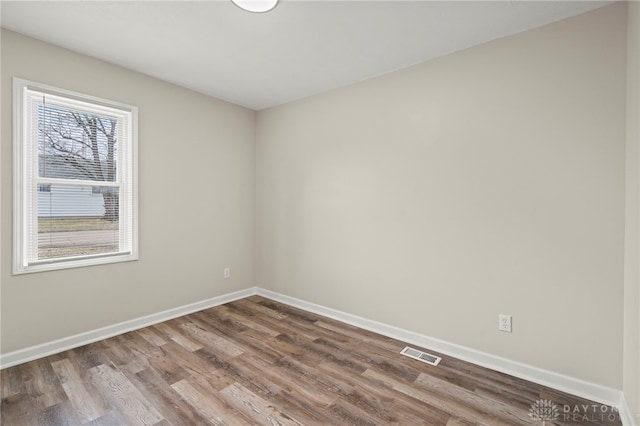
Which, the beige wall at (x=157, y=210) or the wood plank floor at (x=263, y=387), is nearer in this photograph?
the wood plank floor at (x=263, y=387)

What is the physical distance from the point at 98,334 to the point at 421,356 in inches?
115

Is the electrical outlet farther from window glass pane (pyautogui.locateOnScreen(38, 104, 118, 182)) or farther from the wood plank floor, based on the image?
window glass pane (pyautogui.locateOnScreen(38, 104, 118, 182))

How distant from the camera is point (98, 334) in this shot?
9.05 feet

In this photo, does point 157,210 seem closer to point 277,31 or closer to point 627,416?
point 277,31

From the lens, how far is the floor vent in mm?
2423

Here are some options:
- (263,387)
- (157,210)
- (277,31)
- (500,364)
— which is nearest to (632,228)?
(500,364)

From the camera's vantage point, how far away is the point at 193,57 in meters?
2.67

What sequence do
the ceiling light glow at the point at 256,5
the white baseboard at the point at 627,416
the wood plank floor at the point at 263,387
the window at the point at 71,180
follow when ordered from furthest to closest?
1. the window at the point at 71,180
2. the ceiling light glow at the point at 256,5
3. the wood plank floor at the point at 263,387
4. the white baseboard at the point at 627,416

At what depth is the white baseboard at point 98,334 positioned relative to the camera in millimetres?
2336

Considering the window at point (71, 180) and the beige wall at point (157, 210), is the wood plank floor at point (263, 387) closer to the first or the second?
the beige wall at point (157, 210)

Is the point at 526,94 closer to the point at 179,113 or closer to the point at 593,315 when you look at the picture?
the point at 593,315

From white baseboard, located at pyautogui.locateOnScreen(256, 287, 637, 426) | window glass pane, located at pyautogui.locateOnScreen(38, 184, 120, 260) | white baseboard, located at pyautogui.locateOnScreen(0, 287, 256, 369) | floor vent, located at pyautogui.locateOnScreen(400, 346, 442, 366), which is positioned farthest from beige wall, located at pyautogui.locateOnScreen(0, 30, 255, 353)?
floor vent, located at pyautogui.locateOnScreen(400, 346, 442, 366)

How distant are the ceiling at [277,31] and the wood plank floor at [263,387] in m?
2.57

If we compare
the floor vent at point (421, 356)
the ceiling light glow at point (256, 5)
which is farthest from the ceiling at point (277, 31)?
the floor vent at point (421, 356)
